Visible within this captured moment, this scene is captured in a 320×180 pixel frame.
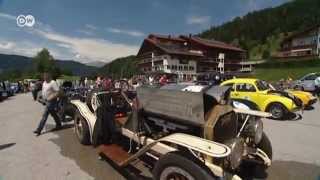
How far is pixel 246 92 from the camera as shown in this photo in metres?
11.6

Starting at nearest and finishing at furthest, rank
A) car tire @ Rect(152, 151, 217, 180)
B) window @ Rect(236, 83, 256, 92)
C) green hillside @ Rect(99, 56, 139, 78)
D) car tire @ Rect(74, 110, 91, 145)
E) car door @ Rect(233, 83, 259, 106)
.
A: car tire @ Rect(152, 151, 217, 180)
car tire @ Rect(74, 110, 91, 145)
green hillside @ Rect(99, 56, 139, 78)
car door @ Rect(233, 83, 259, 106)
window @ Rect(236, 83, 256, 92)

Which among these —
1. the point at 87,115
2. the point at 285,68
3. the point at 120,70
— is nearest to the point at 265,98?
the point at 87,115

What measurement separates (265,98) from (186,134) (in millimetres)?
8001

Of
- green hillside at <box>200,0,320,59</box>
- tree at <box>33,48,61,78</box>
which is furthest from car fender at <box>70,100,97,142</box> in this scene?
green hillside at <box>200,0,320,59</box>

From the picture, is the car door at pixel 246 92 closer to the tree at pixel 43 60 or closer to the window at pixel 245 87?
the window at pixel 245 87

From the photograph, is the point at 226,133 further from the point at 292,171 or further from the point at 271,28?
the point at 271,28

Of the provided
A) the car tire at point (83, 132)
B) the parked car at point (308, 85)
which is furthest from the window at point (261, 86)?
the parked car at point (308, 85)

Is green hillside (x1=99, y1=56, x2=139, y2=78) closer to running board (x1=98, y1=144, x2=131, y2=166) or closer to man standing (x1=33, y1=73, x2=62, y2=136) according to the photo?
man standing (x1=33, y1=73, x2=62, y2=136)

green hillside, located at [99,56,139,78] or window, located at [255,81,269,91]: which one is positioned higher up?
green hillside, located at [99,56,139,78]

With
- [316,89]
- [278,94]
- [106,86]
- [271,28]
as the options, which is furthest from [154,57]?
[271,28]

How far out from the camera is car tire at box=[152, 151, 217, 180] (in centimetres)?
325

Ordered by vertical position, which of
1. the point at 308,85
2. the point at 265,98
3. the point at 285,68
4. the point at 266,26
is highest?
the point at 266,26

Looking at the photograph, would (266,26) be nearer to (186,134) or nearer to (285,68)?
(285,68)

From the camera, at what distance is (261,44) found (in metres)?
104
